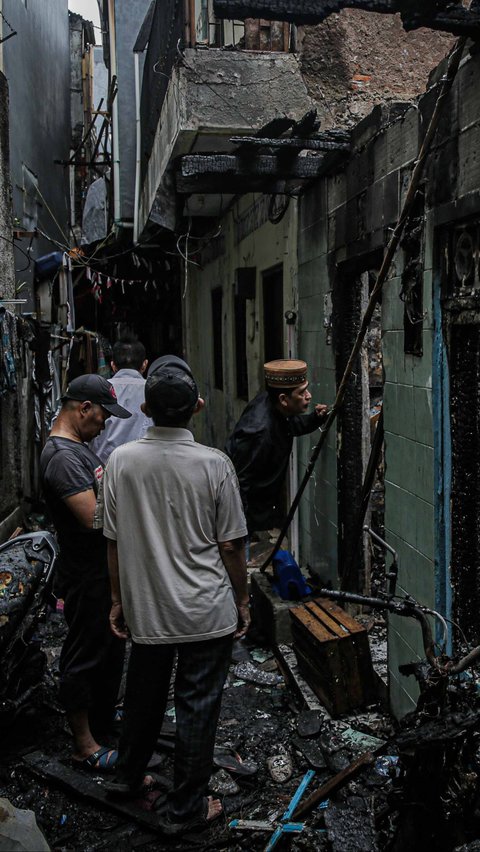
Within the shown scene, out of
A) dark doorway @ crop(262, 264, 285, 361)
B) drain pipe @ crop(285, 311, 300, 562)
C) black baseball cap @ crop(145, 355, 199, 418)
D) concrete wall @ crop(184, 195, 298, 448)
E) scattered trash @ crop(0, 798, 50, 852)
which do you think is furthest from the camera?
dark doorway @ crop(262, 264, 285, 361)

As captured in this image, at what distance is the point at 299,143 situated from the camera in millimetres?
5051

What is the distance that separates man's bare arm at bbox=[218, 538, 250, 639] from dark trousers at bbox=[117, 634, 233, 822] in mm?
140

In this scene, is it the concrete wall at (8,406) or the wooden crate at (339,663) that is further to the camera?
the concrete wall at (8,406)

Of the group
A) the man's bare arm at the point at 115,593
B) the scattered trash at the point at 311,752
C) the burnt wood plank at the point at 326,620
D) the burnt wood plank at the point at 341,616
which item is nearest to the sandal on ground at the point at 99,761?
the man's bare arm at the point at 115,593

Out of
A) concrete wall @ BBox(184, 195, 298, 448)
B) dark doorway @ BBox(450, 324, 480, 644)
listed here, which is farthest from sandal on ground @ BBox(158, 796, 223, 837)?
concrete wall @ BBox(184, 195, 298, 448)

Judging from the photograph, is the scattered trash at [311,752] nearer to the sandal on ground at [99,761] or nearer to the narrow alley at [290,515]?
the narrow alley at [290,515]

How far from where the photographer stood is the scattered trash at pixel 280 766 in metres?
4.06

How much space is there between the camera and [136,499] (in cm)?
336

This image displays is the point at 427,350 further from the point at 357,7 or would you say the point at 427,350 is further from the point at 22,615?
the point at 22,615

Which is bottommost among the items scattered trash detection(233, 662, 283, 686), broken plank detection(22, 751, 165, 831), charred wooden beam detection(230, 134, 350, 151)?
scattered trash detection(233, 662, 283, 686)

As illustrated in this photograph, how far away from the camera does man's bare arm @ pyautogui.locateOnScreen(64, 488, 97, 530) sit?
3980 millimetres

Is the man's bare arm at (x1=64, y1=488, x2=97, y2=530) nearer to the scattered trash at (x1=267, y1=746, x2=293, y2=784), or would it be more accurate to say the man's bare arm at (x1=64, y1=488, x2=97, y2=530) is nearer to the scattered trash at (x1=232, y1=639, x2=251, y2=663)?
the scattered trash at (x1=267, y1=746, x2=293, y2=784)

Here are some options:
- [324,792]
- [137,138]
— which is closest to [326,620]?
[324,792]

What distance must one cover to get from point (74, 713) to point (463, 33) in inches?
155
